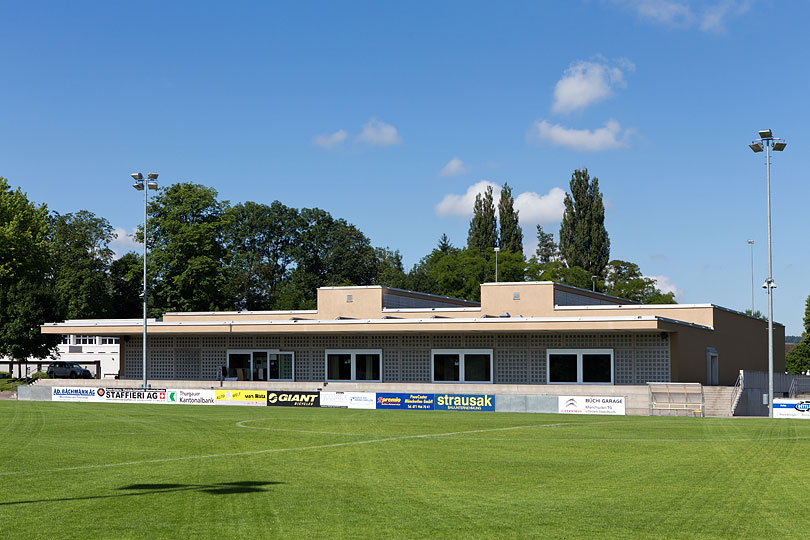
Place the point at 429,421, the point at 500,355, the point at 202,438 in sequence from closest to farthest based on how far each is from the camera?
the point at 202,438, the point at 429,421, the point at 500,355

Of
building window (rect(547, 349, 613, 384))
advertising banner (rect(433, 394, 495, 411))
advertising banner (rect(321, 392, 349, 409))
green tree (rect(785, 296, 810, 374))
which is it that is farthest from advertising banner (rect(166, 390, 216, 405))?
green tree (rect(785, 296, 810, 374))

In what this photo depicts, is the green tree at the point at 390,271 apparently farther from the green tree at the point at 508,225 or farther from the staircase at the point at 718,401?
the staircase at the point at 718,401

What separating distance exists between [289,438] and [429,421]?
10082 millimetres

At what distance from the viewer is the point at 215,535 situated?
12.6 m

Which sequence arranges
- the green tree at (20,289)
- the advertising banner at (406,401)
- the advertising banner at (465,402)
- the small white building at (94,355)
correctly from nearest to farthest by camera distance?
1. the advertising banner at (465,402)
2. the advertising banner at (406,401)
3. the green tree at (20,289)
4. the small white building at (94,355)

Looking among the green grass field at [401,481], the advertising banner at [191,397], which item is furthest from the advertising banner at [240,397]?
the green grass field at [401,481]

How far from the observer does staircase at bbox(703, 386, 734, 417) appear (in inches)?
1804

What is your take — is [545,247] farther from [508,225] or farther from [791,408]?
[791,408]

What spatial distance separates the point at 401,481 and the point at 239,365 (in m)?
47.7

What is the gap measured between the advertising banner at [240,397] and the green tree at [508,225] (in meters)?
69.9

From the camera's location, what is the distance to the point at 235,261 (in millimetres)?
117750

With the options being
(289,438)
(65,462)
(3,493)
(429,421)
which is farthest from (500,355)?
(3,493)

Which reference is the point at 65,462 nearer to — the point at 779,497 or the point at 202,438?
the point at 202,438

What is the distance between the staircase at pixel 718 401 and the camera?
150 feet
